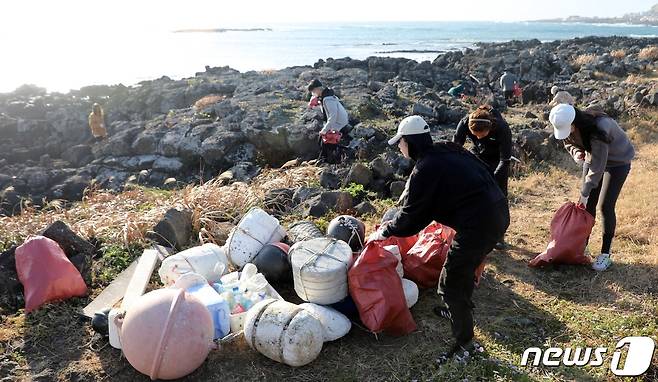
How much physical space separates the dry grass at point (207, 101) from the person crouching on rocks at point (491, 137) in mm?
12398

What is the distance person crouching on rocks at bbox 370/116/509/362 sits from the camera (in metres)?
3.56

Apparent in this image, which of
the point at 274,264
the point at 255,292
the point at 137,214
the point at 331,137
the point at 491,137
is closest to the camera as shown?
the point at 255,292

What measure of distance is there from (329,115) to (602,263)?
16.7 feet

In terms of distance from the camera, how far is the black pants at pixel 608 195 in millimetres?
5020

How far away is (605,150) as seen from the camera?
4770 millimetres

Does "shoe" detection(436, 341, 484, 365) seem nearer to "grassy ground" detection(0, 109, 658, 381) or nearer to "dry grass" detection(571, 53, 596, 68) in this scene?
"grassy ground" detection(0, 109, 658, 381)

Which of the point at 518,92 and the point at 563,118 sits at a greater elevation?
the point at 563,118

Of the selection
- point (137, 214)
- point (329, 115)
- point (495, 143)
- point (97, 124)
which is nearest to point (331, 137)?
point (329, 115)

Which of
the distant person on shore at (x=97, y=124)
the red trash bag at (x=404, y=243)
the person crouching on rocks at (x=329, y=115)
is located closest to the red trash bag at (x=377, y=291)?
the red trash bag at (x=404, y=243)

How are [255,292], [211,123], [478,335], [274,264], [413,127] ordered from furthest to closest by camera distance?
[211,123] < [274,264] < [255,292] < [478,335] < [413,127]

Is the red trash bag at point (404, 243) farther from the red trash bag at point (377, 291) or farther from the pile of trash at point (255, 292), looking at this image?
the red trash bag at point (377, 291)

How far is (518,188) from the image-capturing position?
820cm

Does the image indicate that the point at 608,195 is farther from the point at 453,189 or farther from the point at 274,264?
the point at 274,264

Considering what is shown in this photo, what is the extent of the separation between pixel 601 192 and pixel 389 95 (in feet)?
38.0
